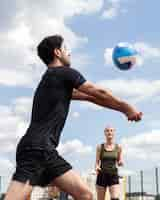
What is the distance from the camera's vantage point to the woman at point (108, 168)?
41.0 ft

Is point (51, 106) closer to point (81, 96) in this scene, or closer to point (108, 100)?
point (108, 100)

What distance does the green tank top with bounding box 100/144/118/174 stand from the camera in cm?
1252

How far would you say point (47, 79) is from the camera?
5996mm

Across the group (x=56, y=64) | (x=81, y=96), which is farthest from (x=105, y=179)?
(x=56, y=64)

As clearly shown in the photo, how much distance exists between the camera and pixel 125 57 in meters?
7.98

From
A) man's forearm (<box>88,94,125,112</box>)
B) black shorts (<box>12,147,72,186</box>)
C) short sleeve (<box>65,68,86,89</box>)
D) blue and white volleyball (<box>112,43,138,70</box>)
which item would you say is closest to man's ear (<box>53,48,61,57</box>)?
short sleeve (<box>65,68,86,89</box>)

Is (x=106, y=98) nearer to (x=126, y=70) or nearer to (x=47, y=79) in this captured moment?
(x=47, y=79)

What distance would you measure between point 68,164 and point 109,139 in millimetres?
6938

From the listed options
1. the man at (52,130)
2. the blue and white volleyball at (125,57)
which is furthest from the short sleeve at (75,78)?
the blue and white volleyball at (125,57)

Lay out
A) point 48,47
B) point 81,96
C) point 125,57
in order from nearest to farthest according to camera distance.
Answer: point 48,47 → point 81,96 → point 125,57

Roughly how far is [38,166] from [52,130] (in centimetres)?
42

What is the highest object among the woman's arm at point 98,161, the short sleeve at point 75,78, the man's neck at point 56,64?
the woman's arm at point 98,161

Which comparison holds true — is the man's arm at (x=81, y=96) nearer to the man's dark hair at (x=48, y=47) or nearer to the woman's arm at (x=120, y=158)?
the man's dark hair at (x=48, y=47)

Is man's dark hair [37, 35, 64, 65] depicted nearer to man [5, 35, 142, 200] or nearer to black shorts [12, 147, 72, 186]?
man [5, 35, 142, 200]
